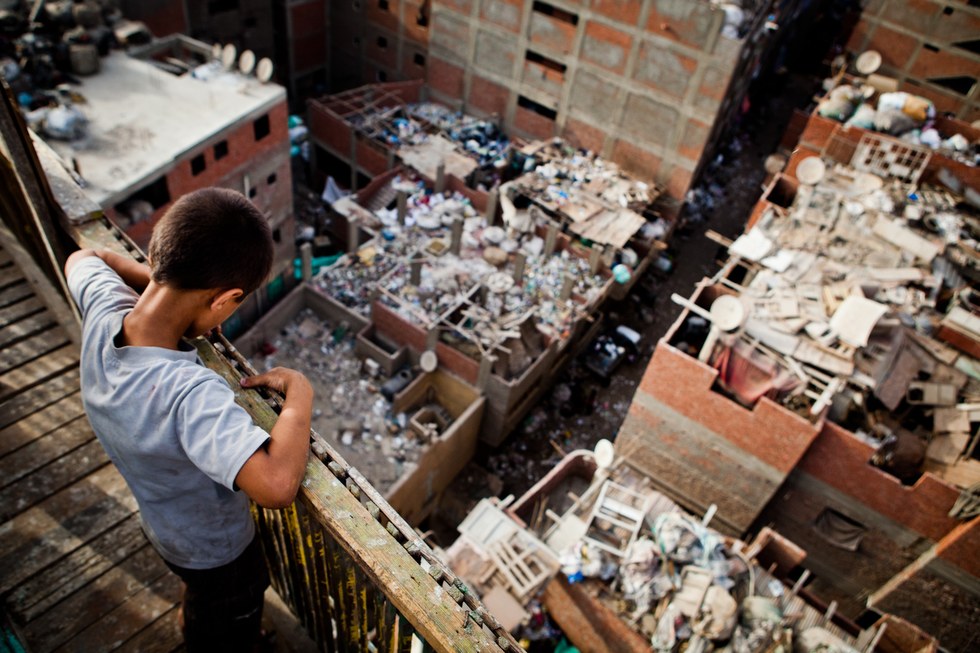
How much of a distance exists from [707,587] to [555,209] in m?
10.9

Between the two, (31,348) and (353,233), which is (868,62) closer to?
(353,233)

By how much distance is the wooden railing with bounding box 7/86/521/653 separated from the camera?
2.11 m

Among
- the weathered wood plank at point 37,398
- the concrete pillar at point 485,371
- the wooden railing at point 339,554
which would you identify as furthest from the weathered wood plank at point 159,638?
the concrete pillar at point 485,371

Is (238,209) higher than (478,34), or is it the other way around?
(238,209)

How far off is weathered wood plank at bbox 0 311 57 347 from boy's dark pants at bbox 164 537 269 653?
2464mm

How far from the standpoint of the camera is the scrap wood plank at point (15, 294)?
4461 mm

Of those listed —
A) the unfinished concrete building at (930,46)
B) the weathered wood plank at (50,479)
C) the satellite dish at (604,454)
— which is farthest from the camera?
the unfinished concrete building at (930,46)

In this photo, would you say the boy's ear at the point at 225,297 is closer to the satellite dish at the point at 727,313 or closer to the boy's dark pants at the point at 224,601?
the boy's dark pants at the point at 224,601

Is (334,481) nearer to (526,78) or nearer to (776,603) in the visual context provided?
(776,603)

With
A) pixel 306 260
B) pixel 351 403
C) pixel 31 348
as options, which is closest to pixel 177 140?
pixel 306 260

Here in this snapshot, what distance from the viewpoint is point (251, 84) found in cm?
1460

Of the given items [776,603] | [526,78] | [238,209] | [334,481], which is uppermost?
[238,209]

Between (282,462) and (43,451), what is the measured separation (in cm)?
275

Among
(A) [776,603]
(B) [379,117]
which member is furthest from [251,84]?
(A) [776,603]
